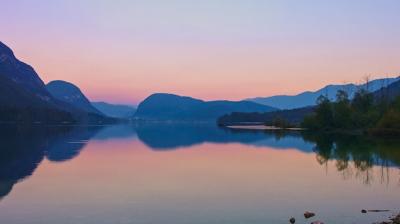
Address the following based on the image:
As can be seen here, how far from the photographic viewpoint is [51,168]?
48.5 metres

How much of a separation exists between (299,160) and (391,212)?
34.1 meters

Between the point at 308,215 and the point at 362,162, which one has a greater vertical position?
the point at 362,162

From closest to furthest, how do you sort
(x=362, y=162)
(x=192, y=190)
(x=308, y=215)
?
(x=308, y=215)
(x=192, y=190)
(x=362, y=162)

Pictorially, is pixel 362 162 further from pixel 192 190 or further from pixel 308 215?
pixel 308 215

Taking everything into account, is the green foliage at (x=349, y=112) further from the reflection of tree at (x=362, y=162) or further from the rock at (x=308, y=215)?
the rock at (x=308, y=215)

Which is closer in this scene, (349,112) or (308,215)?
(308,215)

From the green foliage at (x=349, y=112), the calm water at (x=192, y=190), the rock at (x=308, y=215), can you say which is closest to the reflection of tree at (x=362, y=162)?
the calm water at (x=192, y=190)

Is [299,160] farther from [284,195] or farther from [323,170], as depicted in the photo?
[284,195]

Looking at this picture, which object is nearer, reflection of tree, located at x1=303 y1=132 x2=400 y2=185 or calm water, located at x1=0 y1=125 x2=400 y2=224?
calm water, located at x1=0 y1=125 x2=400 y2=224

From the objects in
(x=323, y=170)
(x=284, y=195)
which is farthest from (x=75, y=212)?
(x=323, y=170)

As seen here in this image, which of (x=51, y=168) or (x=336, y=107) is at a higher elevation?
(x=336, y=107)

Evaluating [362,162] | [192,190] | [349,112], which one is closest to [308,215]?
[192,190]

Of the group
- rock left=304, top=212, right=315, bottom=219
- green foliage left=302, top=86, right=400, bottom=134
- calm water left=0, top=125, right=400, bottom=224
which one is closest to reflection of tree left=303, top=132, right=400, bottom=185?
calm water left=0, top=125, right=400, bottom=224

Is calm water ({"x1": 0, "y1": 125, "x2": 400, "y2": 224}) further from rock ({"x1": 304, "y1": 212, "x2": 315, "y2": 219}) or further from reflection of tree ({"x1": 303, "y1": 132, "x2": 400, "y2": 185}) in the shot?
rock ({"x1": 304, "y1": 212, "x2": 315, "y2": 219})
